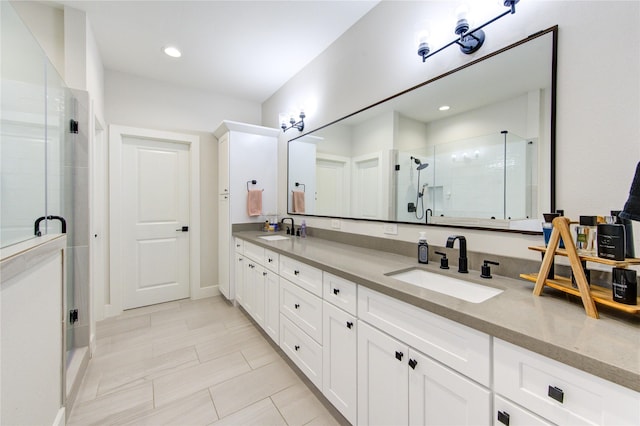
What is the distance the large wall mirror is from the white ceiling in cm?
83

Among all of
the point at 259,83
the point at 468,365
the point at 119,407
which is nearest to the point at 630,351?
the point at 468,365

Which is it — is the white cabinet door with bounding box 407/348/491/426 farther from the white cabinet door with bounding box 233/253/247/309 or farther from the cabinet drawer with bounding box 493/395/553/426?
the white cabinet door with bounding box 233/253/247/309

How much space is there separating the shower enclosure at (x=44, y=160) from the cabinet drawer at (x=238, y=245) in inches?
49.3

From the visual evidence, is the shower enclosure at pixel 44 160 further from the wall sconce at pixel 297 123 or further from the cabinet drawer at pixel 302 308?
the wall sconce at pixel 297 123

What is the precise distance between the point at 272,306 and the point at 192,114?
105 inches

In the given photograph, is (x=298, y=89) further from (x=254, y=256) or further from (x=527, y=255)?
(x=527, y=255)

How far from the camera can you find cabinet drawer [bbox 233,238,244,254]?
9.26 feet

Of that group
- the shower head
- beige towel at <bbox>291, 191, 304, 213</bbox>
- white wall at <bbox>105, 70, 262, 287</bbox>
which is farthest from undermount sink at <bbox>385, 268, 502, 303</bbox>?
white wall at <bbox>105, 70, 262, 287</bbox>

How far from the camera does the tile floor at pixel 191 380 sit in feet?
5.06

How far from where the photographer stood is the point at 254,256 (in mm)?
2500

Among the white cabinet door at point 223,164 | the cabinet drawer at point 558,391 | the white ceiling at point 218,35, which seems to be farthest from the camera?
the white cabinet door at point 223,164

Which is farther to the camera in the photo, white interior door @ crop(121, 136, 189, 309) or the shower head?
white interior door @ crop(121, 136, 189, 309)

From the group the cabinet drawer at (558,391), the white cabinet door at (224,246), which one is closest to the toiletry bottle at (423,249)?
the cabinet drawer at (558,391)

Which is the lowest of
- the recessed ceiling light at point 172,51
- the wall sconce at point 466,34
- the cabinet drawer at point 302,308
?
the cabinet drawer at point 302,308
